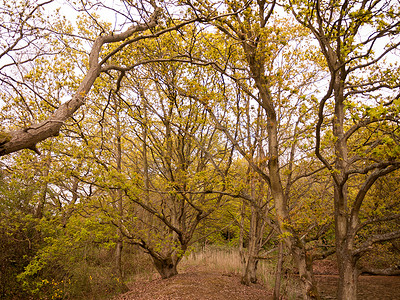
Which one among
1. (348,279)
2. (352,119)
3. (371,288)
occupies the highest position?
(352,119)

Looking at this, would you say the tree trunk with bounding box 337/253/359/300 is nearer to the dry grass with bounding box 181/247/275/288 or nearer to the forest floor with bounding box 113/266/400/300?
the forest floor with bounding box 113/266/400/300

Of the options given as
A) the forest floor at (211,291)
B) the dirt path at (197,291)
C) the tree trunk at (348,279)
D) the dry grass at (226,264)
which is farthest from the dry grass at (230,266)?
the tree trunk at (348,279)

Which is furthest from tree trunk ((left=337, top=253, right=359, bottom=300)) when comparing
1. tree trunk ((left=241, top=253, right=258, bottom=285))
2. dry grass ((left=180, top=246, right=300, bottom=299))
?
dry grass ((left=180, top=246, right=300, bottom=299))

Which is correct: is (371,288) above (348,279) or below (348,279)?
below

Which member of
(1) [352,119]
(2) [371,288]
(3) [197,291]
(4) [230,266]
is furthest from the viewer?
(4) [230,266]

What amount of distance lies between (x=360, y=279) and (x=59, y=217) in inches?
504

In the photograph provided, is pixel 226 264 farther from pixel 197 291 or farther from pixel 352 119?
pixel 352 119

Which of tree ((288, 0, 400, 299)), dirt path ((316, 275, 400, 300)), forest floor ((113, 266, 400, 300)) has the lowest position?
dirt path ((316, 275, 400, 300))

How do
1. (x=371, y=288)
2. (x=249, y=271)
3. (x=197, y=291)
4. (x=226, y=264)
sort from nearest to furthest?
(x=197, y=291), (x=249, y=271), (x=371, y=288), (x=226, y=264)

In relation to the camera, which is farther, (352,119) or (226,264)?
(226,264)

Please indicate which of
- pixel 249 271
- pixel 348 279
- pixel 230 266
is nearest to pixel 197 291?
pixel 249 271

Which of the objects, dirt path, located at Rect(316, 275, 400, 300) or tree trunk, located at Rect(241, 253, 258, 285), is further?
dirt path, located at Rect(316, 275, 400, 300)

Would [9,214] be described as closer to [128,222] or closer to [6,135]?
[128,222]

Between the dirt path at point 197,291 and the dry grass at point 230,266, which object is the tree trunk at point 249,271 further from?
the dry grass at point 230,266
